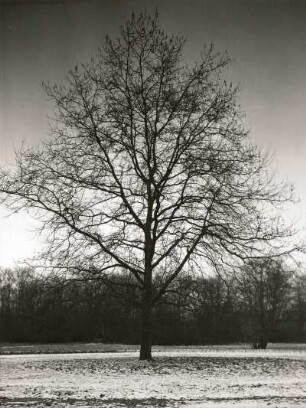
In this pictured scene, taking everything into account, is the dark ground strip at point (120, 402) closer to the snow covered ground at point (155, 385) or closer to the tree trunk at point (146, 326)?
the snow covered ground at point (155, 385)

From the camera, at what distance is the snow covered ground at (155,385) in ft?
32.2

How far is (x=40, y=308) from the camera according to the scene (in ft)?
57.0

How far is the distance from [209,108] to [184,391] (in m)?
10.6


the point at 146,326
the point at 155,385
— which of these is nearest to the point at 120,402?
the point at 155,385

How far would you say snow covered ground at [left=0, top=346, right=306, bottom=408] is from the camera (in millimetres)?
9820

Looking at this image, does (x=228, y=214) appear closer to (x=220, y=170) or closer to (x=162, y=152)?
(x=220, y=170)

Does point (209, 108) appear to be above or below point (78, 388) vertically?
above

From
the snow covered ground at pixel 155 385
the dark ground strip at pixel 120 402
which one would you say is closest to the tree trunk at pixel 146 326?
the snow covered ground at pixel 155 385

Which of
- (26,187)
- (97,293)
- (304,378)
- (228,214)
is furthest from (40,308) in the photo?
(304,378)

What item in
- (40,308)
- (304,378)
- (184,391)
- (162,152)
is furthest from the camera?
(162,152)

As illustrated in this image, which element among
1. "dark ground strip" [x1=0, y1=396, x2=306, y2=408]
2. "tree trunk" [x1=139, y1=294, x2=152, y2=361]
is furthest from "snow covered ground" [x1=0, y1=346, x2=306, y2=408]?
"tree trunk" [x1=139, y1=294, x2=152, y2=361]

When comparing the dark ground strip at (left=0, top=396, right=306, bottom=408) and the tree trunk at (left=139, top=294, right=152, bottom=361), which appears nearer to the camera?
the dark ground strip at (left=0, top=396, right=306, bottom=408)

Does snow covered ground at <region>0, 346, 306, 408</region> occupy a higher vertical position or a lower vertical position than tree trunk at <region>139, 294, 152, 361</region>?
lower

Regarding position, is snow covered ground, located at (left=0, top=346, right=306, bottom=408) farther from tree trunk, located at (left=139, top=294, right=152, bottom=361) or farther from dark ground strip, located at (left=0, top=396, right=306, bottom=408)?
tree trunk, located at (left=139, top=294, right=152, bottom=361)
